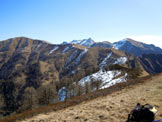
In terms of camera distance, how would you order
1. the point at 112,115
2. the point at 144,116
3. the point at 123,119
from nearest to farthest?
the point at 144,116, the point at 123,119, the point at 112,115

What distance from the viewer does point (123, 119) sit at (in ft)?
36.4

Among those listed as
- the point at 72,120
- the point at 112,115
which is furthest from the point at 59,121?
the point at 112,115

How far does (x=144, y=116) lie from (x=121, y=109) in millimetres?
3953

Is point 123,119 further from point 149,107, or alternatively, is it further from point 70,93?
point 70,93

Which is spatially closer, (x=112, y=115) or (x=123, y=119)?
(x=123, y=119)

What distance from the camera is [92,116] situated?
42.9 ft

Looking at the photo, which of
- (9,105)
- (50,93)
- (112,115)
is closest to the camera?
(112,115)

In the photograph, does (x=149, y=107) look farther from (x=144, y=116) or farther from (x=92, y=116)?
(x=92, y=116)

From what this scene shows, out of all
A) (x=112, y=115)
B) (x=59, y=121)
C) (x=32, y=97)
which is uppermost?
(x=112, y=115)

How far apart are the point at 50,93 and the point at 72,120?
74680 mm

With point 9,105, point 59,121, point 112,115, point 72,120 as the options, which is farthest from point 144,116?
point 9,105

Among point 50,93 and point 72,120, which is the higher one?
point 72,120

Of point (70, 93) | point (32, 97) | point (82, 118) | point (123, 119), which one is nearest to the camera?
point (123, 119)

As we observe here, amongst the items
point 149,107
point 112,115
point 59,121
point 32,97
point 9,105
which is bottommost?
point 9,105
